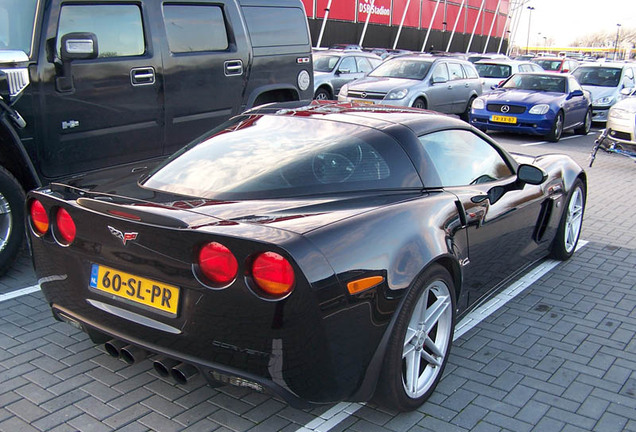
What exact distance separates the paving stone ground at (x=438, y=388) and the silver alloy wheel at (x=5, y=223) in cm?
30

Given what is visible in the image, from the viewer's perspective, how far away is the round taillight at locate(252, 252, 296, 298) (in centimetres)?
249

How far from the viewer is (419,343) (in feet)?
10.4

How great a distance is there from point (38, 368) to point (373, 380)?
1874mm

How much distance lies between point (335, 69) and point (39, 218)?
15.4 m

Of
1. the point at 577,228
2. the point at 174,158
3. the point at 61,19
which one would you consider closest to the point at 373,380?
the point at 174,158

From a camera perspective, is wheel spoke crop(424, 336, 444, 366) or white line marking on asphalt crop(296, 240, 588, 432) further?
wheel spoke crop(424, 336, 444, 366)

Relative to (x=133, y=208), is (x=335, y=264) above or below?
below

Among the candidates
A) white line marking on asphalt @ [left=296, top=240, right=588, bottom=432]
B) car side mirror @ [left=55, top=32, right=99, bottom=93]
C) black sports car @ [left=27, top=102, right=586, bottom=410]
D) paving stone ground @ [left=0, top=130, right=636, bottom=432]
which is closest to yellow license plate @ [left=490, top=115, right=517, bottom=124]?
white line marking on asphalt @ [left=296, top=240, right=588, bottom=432]

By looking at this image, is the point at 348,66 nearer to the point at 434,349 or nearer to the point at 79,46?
the point at 79,46

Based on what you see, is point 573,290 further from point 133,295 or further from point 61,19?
point 61,19

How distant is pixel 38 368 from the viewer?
3477mm

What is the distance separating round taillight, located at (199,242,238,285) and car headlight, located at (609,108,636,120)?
9.88m

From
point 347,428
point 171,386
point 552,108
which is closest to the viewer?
point 347,428

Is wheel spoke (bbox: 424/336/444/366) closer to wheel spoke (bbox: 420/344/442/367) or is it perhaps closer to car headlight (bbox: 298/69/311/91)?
wheel spoke (bbox: 420/344/442/367)
